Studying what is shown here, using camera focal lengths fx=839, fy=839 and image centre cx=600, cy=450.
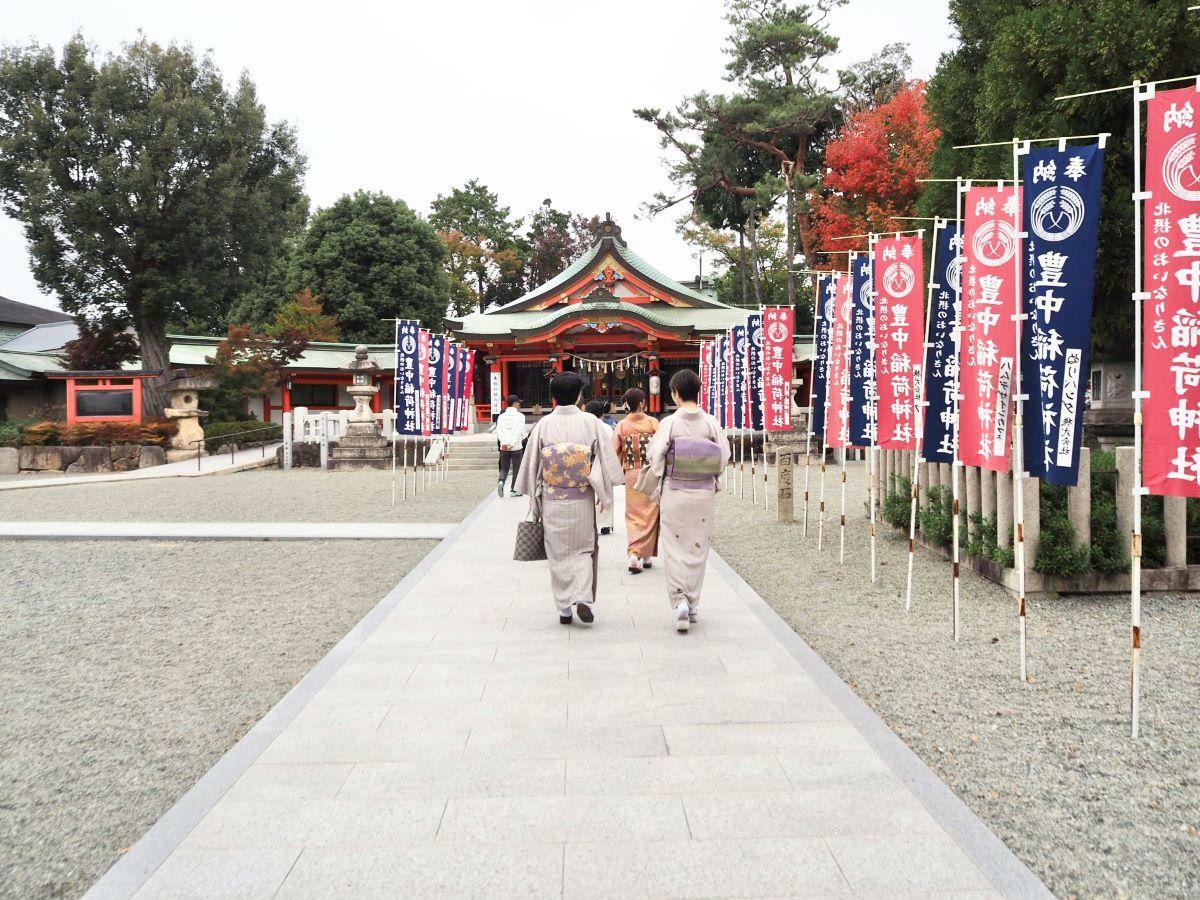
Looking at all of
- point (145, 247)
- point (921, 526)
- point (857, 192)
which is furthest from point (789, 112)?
point (921, 526)

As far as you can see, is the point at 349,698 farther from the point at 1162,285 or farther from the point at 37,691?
the point at 1162,285

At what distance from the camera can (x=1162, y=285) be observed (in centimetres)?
383

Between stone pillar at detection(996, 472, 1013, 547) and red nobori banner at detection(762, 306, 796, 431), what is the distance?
678 centimetres

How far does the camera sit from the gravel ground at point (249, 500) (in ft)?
39.6

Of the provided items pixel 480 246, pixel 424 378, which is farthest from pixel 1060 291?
pixel 480 246

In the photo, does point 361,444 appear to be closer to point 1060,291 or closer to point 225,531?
point 225,531

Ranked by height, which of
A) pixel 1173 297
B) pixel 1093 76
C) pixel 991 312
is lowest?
pixel 1173 297

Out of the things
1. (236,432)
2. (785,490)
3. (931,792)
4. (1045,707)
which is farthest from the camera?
(236,432)

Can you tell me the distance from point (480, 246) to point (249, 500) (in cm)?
3185

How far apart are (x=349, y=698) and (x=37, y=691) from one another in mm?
1900

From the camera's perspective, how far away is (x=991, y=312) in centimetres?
534

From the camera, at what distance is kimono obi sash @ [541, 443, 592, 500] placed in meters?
5.40

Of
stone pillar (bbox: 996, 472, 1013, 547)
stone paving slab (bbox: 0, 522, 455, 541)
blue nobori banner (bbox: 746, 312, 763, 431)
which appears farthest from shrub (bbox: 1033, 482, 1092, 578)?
blue nobori banner (bbox: 746, 312, 763, 431)

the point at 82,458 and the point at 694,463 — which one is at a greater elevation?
the point at 694,463
